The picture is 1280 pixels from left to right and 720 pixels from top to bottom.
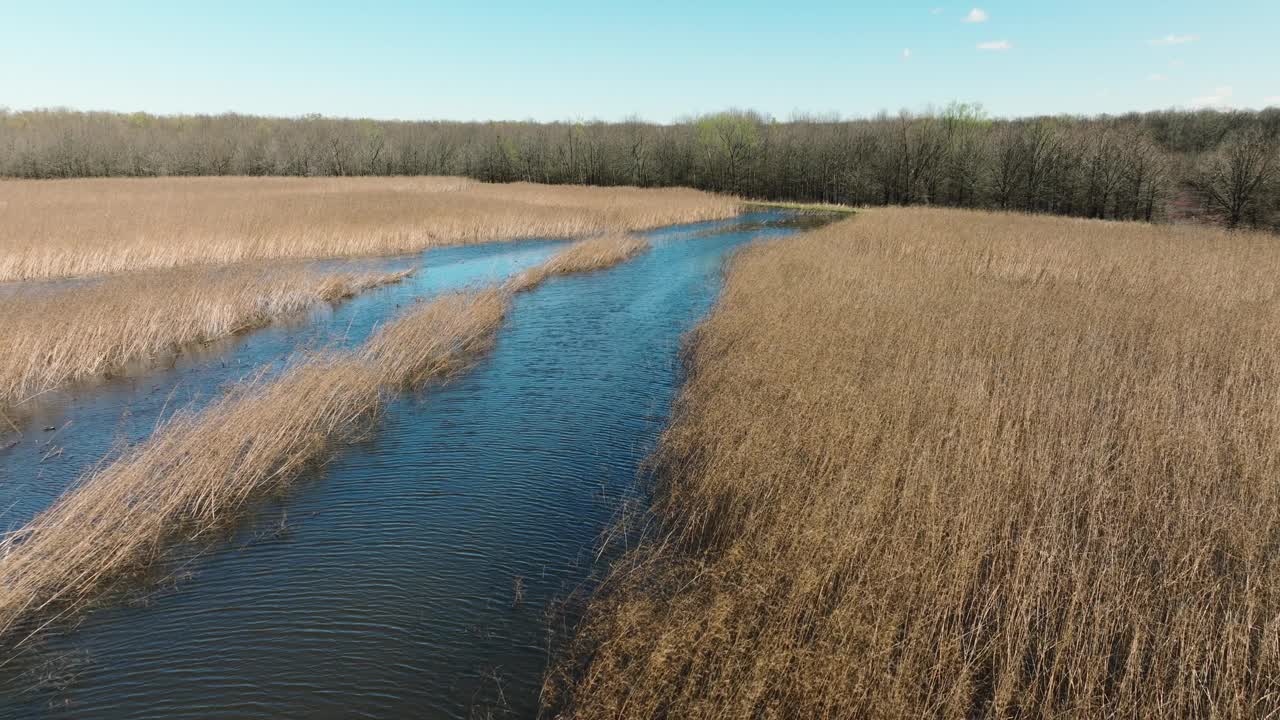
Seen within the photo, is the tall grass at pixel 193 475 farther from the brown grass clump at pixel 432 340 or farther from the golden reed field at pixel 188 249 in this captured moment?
the golden reed field at pixel 188 249

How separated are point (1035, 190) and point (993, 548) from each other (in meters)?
46.5

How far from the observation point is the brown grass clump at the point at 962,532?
3955 millimetres

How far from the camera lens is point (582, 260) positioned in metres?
23.5

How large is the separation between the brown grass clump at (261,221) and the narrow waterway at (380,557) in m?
10.3

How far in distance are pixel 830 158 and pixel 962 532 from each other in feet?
179

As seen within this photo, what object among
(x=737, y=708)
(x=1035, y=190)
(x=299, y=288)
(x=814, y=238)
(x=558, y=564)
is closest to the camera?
(x=737, y=708)

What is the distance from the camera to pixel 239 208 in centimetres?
2681

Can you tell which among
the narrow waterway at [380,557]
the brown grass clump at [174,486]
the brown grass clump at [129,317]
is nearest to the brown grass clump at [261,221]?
the brown grass clump at [129,317]

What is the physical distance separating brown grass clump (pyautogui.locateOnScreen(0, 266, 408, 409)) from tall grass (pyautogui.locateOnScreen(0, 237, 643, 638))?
144 inches

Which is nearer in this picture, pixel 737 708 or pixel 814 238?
pixel 737 708

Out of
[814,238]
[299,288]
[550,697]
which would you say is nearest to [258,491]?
[550,697]

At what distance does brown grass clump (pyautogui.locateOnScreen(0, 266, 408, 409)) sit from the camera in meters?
11.0

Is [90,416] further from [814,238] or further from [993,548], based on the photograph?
[814,238]

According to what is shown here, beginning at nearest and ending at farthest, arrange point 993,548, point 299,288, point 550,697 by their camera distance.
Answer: point 550,697 → point 993,548 → point 299,288
